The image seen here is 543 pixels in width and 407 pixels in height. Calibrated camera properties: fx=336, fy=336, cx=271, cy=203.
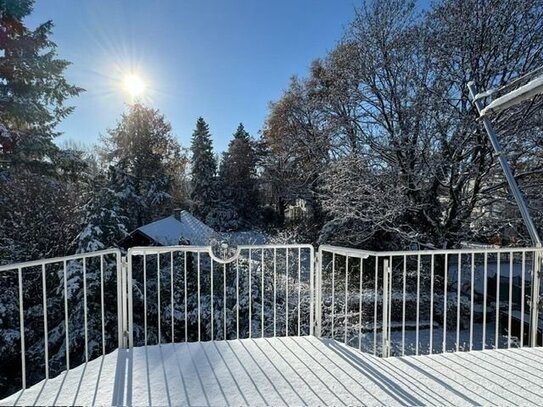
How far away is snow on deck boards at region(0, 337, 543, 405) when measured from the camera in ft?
6.54

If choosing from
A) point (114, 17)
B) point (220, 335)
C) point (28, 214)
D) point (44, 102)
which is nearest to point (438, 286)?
point (220, 335)

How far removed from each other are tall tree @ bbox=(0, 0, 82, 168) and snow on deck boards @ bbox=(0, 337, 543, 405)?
803 centimetres

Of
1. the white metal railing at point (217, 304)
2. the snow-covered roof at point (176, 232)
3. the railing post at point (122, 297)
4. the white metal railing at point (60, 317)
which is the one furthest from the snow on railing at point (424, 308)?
the white metal railing at point (60, 317)

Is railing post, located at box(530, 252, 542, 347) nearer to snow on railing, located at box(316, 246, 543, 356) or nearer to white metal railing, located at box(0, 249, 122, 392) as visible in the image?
snow on railing, located at box(316, 246, 543, 356)

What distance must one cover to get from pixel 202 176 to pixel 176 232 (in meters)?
8.65

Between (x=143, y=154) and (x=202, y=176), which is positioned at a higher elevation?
(x=143, y=154)

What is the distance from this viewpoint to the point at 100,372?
7.48 ft

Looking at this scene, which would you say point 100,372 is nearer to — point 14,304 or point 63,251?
point 14,304

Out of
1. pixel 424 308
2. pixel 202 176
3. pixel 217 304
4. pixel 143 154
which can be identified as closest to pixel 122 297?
pixel 217 304

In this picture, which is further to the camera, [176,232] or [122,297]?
[176,232]

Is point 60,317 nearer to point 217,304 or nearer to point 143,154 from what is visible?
point 217,304

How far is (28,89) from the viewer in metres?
8.62

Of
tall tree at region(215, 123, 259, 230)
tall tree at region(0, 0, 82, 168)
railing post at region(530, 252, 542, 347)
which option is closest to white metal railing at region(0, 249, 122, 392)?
tall tree at region(0, 0, 82, 168)

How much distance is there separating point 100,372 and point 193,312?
5314 mm
